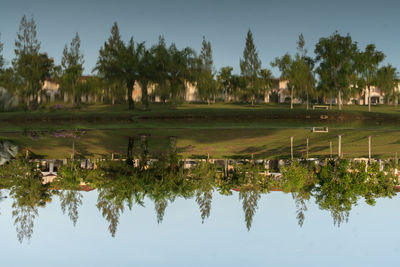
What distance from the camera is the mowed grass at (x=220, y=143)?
24188 mm

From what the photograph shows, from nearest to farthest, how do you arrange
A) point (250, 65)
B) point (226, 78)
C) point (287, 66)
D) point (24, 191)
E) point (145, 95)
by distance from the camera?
1. point (24, 191)
2. point (145, 95)
3. point (287, 66)
4. point (250, 65)
5. point (226, 78)

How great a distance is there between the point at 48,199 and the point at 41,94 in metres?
34.9

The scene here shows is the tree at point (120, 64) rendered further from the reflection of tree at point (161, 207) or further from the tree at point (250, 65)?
the tree at point (250, 65)

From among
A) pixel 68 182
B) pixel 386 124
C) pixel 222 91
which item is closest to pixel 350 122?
pixel 386 124

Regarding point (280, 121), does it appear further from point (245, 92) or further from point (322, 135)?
point (245, 92)

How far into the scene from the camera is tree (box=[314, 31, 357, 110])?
148ft

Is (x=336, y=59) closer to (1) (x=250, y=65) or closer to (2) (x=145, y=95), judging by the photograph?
(2) (x=145, y=95)

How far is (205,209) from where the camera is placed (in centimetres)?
2603

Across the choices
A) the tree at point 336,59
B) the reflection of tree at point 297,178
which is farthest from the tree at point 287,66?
the reflection of tree at point 297,178

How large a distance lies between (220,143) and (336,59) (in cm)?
2591

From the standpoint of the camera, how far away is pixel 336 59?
45.1m

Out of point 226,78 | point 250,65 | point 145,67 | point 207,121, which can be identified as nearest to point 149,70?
point 145,67

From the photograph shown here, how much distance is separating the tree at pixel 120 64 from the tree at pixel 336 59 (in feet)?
77.5

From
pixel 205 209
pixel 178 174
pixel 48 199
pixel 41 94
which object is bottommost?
Answer: pixel 205 209
